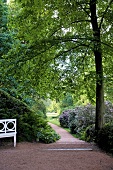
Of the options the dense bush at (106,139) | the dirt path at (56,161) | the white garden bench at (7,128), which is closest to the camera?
the dirt path at (56,161)

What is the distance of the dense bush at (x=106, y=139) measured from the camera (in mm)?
6324

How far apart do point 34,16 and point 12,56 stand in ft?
5.10

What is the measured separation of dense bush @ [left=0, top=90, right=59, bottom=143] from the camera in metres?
8.55

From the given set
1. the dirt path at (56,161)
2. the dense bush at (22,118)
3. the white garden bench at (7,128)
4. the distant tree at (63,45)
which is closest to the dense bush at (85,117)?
the dense bush at (22,118)

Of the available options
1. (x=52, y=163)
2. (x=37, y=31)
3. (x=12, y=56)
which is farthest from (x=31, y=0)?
(x=52, y=163)

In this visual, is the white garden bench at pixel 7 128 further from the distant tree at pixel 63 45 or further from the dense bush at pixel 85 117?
the dense bush at pixel 85 117

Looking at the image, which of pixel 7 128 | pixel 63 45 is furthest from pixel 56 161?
pixel 63 45

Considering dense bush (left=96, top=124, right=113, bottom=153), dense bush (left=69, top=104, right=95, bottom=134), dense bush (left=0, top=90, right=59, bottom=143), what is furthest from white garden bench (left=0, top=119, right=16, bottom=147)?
dense bush (left=69, top=104, right=95, bottom=134)

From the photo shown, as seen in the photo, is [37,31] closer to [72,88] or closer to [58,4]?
[58,4]

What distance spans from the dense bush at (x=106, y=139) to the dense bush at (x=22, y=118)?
2.48 metres

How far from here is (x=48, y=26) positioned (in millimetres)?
7578

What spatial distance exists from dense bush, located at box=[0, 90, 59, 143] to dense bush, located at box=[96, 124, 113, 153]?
97.6 inches

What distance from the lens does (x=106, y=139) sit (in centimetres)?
669

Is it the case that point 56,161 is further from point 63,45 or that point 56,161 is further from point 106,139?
point 63,45
